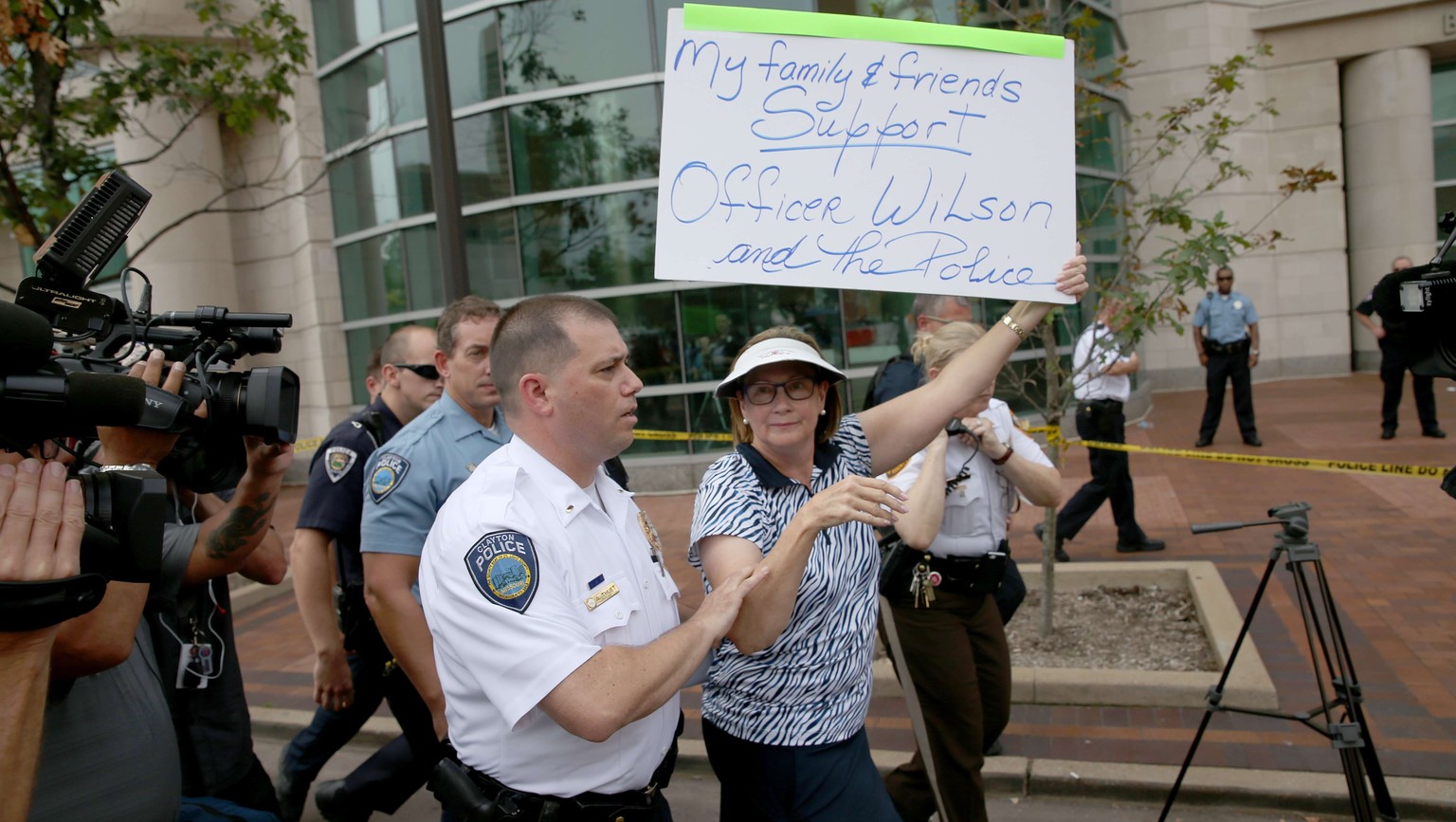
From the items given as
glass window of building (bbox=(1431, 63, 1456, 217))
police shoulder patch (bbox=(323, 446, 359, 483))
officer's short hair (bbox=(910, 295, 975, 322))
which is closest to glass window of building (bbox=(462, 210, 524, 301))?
officer's short hair (bbox=(910, 295, 975, 322))

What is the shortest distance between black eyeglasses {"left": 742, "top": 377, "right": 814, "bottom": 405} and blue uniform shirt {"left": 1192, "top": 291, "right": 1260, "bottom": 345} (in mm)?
9502

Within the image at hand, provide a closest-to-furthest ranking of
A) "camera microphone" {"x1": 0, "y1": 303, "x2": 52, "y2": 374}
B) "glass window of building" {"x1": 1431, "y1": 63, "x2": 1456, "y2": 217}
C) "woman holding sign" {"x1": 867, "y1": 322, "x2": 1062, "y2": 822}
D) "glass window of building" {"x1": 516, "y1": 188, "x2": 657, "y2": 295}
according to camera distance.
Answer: "camera microphone" {"x1": 0, "y1": 303, "x2": 52, "y2": 374} < "woman holding sign" {"x1": 867, "y1": 322, "x2": 1062, "y2": 822} < "glass window of building" {"x1": 516, "y1": 188, "x2": 657, "y2": 295} < "glass window of building" {"x1": 1431, "y1": 63, "x2": 1456, "y2": 217}

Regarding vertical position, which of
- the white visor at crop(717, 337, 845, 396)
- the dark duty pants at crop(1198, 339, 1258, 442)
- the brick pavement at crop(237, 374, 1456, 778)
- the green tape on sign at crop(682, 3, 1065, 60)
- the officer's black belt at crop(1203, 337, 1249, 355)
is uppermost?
the green tape on sign at crop(682, 3, 1065, 60)

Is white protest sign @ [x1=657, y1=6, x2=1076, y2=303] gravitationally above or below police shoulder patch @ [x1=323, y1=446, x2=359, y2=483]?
above

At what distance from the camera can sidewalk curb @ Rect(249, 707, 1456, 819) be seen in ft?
11.8

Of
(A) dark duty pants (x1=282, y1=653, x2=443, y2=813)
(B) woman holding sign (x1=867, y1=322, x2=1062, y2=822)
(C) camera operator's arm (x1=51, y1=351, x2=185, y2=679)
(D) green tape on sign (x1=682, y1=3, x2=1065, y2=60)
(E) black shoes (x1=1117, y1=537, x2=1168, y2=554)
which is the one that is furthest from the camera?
(E) black shoes (x1=1117, y1=537, x2=1168, y2=554)

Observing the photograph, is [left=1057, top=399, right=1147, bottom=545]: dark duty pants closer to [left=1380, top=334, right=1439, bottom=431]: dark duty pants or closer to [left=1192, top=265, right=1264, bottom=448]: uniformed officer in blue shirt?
[left=1192, top=265, right=1264, bottom=448]: uniformed officer in blue shirt

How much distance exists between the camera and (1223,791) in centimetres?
379

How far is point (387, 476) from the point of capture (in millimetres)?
3053

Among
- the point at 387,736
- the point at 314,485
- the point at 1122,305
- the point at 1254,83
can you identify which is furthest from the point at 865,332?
the point at 1254,83

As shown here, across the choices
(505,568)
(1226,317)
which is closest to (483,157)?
(1226,317)

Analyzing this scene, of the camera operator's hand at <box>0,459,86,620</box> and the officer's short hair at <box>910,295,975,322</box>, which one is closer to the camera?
the camera operator's hand at <box>0,459,86,620</box>

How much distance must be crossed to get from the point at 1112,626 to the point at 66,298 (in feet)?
16.6

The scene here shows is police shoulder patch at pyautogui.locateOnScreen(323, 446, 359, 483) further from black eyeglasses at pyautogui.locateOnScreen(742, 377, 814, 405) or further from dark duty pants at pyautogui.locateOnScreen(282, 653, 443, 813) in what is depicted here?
black eyeglasses at pyautogui.locateOnScreen(742, 377, 814, 405)
